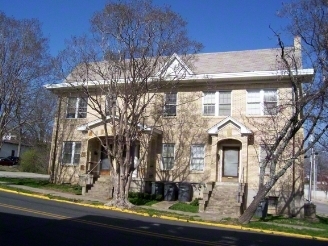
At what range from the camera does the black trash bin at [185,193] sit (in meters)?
21.0

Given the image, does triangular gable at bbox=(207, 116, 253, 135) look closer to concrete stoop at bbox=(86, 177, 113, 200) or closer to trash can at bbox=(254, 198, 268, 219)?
trash can at bbox=(254, 198, 268, 219)

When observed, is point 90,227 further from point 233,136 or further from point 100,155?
point 100,155

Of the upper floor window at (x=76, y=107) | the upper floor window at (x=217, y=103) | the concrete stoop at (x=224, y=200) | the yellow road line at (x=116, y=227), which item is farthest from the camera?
the upper floor window at (x=76, y=107)

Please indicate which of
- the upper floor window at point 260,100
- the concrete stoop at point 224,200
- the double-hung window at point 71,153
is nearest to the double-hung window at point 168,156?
the concrete stoop at point 224,200

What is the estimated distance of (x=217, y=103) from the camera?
882 inches

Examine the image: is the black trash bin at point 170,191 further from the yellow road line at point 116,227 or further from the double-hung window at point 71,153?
the yellow road line at point 116,227

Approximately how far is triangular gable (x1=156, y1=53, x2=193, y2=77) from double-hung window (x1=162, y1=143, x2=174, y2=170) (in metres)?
4.72

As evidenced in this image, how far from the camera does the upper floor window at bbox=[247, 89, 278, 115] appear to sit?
21.1m

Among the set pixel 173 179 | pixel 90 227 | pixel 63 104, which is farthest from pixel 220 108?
pixel 90 227

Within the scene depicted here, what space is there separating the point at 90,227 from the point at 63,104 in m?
17.4

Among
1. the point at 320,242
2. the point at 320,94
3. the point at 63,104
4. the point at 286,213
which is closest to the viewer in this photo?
the point at 320,242

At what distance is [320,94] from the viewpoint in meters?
14.7

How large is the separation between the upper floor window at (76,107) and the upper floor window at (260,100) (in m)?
10.8

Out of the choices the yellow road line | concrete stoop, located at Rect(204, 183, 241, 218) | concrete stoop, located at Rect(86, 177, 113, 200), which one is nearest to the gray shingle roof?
concrete stoop, located at Rect(204, 183, 241, 218)
